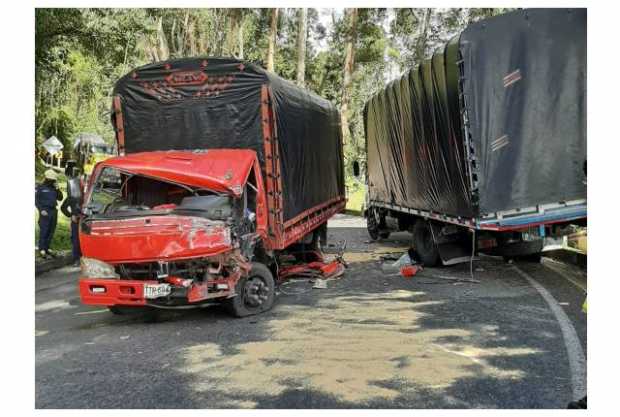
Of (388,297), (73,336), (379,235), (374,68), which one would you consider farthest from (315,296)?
(374,68)

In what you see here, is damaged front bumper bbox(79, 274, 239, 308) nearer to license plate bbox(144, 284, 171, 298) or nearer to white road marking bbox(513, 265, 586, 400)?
license plate bbox(144, 284, 171, 298)

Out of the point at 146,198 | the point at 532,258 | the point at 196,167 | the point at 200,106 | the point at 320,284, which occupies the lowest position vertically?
the point at 320,284

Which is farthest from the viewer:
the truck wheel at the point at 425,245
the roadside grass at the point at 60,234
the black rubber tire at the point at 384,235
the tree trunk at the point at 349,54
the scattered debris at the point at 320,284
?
the tree trunk at the point at 349,54

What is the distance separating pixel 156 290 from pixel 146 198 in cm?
170

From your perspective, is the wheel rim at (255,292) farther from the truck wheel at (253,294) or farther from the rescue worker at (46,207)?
the rescue worker at (46,207)

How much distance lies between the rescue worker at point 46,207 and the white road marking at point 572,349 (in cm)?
859

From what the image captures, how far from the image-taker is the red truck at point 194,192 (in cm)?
573

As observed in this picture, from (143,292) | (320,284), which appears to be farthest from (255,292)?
(320,284)

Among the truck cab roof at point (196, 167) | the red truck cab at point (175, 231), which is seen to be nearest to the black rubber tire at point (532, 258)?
the red truck cab at point (175, 231)

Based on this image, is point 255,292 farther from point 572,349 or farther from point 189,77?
point 572,349

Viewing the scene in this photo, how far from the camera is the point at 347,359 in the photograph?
4793 millimetres

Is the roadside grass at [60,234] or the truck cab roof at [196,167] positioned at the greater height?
the truck cab roof at [196,167]

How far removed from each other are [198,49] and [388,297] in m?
22.4

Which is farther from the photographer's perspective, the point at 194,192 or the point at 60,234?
the point at 60,234
